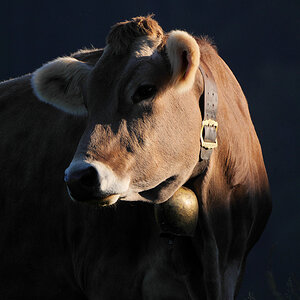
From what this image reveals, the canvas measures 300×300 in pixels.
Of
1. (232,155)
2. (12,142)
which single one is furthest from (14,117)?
(232,155)

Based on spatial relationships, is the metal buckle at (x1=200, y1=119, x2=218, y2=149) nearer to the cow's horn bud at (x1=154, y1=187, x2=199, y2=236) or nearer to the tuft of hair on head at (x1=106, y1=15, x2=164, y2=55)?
the cow's horn bud at (x1=154, y1=187, x2=199, y2=236)

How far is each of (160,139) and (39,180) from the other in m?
0.93

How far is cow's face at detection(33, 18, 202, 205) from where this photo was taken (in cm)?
174

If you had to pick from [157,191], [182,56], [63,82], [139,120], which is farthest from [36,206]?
[182,56]

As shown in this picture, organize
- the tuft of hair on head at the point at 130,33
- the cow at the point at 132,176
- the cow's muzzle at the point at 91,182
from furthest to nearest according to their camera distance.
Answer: the tuft of hair on head at the point at 130,33 → the cow at the point at 132,176 → the cow's muzzle at the point at 91,182

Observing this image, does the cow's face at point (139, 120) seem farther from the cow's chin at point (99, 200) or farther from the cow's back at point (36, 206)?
the cow's back at point (36, 206)

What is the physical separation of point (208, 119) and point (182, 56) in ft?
0.93

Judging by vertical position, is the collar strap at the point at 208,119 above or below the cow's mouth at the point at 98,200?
above

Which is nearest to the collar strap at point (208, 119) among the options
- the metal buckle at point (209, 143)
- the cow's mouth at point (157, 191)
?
the metal buckle at point (209, 143)

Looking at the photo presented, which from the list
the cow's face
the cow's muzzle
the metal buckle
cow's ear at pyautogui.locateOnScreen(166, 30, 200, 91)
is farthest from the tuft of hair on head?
the cow's muzzle

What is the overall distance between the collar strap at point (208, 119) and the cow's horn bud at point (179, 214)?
0.55 feet

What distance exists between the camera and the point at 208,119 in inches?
80.0

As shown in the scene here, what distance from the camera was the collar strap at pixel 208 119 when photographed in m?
2.02

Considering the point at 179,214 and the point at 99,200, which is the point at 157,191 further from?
the point at 99,200
